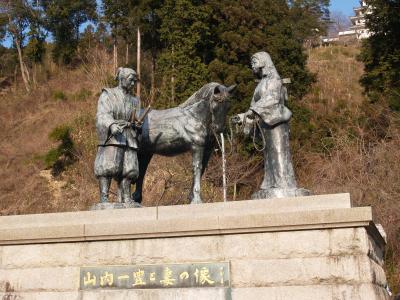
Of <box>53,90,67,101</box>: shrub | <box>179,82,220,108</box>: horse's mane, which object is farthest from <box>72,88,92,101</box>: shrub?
<box>179,82,220,108</box>: horse's mane

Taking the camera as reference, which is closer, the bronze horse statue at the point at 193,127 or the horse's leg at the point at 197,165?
the horse's leg at the point at 197,165

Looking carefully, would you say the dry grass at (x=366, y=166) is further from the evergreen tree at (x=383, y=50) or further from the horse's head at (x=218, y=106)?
the horse's head at (x=218, y=106)

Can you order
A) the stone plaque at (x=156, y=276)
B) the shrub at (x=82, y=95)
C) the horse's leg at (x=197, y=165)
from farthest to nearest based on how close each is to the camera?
the shrub at (x=82, y=95), the horse's leg at (x=197, y=165), the stone plaque at (x=156, y=276)

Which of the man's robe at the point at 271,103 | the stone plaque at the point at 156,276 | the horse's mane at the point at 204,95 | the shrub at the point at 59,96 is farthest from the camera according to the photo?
the shrub at the point at 59,96

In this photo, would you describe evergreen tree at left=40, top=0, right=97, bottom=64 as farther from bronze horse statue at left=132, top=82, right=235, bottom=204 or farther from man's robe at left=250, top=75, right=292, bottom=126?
man's robe at left=250, top=75, right=292, bottom=126

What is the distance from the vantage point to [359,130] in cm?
2070

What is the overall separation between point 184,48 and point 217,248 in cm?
1841

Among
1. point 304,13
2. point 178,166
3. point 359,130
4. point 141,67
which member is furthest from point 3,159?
point 304,13

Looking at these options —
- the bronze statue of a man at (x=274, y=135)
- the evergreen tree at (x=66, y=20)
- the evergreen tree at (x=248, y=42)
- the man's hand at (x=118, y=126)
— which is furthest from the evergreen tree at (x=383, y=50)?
the evergreen tree at (x=66, y=20)

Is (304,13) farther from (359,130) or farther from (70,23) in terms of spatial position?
(359,130)

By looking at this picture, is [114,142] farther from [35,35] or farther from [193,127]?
[35,35]

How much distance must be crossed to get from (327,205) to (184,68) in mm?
17899

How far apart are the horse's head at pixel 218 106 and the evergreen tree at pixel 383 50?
14739 millimetres

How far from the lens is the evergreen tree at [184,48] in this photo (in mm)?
24141
